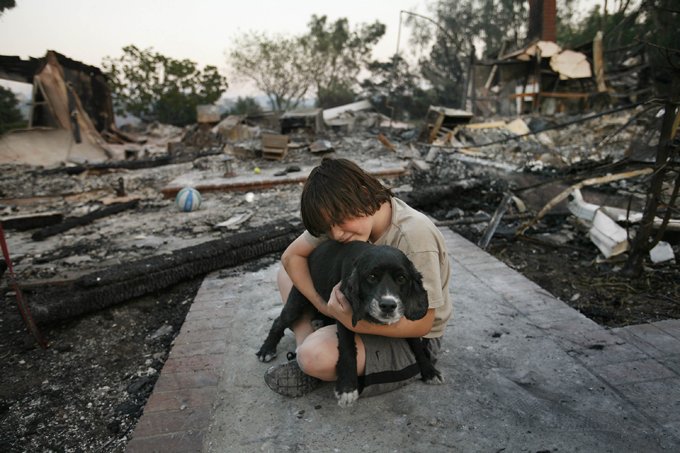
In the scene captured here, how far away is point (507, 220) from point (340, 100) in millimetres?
25125

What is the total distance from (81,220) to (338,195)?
18.0 feet

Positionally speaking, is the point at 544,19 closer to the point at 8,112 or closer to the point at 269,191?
the point at 269,191

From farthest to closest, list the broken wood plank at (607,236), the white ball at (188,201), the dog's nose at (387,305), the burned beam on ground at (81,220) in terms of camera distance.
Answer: the white ball at (188,201) → the burned beam on ground at (81,220) → the broken wood plank at (607,236) → the dog's nose at (387,305)

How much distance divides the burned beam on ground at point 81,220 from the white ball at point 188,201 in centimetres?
104

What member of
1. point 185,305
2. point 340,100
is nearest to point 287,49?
point 340,100

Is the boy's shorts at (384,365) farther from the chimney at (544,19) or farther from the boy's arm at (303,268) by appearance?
the chimney at (544,19)

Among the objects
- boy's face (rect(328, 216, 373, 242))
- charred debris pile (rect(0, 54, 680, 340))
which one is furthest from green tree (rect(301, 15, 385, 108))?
boy's face (rect(328, 216, 373, 242))

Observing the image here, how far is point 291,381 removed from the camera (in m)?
1.97

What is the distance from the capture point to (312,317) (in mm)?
2234

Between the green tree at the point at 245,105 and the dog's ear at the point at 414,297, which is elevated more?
the green tree at the point at 245,105

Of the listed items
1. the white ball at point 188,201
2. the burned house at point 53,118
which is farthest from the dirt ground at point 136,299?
the burned house at point 53,118

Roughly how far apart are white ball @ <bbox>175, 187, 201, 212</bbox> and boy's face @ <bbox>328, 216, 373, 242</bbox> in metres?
4.98

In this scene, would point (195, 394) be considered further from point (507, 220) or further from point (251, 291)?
point (507, 220)

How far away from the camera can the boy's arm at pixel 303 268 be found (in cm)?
204
